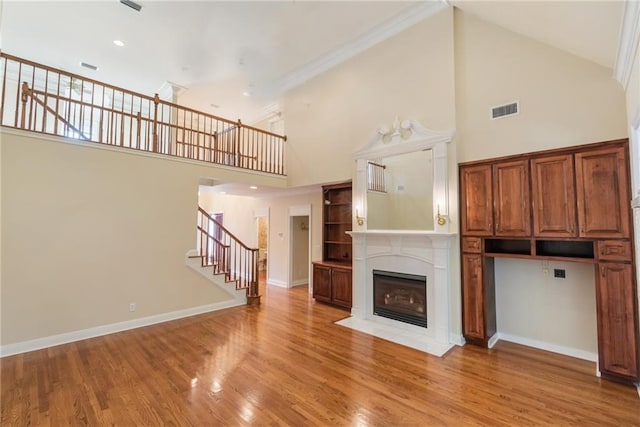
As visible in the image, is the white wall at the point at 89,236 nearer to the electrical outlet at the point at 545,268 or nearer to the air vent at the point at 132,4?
the air vent at the point at 132,4

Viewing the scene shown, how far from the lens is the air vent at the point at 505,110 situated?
3.88 m

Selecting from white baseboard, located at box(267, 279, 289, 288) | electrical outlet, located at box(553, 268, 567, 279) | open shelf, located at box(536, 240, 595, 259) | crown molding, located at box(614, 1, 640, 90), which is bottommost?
white baseboard, located at box(267, 279, 289, 288)

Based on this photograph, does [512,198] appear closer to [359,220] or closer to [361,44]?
[359,220]

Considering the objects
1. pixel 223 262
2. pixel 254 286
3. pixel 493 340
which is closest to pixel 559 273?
pixel 493 340

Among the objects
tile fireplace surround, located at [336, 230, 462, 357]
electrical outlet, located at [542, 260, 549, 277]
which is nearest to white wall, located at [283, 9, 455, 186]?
tile fireplace surround, located at [336, 230, 462, 357]

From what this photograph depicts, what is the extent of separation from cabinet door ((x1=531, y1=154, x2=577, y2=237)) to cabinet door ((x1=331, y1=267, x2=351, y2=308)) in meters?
3.30

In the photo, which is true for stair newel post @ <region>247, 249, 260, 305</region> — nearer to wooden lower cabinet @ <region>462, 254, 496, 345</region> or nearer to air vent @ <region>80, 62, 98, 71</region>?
wooden lower cabinet @ <region>462, 254, 496, 345</region>

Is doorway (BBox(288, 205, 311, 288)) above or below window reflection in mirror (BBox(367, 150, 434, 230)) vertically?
below

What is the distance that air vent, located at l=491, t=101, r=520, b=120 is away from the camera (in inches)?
153

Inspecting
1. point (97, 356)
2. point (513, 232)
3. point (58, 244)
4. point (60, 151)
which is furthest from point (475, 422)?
point (60, 151)

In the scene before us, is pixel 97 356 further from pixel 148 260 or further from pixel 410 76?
pixel 410 76

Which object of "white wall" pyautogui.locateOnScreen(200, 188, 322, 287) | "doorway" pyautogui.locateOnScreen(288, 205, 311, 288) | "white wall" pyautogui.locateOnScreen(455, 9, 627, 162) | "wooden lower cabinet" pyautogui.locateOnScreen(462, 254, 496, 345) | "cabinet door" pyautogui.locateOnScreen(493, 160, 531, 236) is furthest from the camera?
"doorway" pyautogui.locateOnScreen(288, 205, 311, 288)

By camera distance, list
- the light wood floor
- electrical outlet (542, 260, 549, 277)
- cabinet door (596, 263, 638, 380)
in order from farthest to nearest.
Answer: electrical outlet (542, 260, 549, 277), cabinet door (596, 263, 638, 380), the light wood floor

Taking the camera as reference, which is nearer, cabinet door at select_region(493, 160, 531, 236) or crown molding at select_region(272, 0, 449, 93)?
cabinet door at select_region(493, 160, 531, 236)
